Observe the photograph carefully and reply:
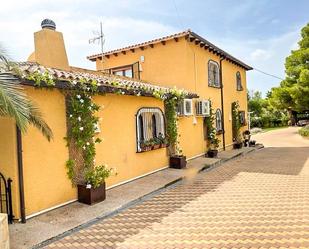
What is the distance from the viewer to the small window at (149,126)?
35.6ft

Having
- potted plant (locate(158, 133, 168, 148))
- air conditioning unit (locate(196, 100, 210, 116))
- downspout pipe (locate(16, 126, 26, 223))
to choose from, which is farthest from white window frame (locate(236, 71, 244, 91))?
downspout pipe (locate(16, 126, 26, 223))

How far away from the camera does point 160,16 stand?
12.8 m

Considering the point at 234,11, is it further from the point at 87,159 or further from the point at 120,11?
the point at 87,159

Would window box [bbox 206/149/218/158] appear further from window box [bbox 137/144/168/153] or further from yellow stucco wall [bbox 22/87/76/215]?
yellow stucco wall [bbox 22/87/76/215]

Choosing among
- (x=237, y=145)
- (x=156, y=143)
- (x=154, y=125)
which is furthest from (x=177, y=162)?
(x=237, y=145)

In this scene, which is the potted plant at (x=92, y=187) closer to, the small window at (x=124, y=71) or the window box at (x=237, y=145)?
the small window at (x=124, y=71)

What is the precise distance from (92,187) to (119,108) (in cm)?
307

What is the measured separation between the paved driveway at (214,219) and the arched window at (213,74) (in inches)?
314

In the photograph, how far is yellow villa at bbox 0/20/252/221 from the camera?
662 cm

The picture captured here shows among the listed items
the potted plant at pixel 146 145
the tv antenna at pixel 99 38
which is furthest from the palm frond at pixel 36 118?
the tv antenna at pixel 99 38

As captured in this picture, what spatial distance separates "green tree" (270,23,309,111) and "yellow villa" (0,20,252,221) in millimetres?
10182

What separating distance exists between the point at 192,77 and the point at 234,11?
3809mm

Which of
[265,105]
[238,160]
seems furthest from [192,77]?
[265,105]

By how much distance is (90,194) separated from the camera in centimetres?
746
